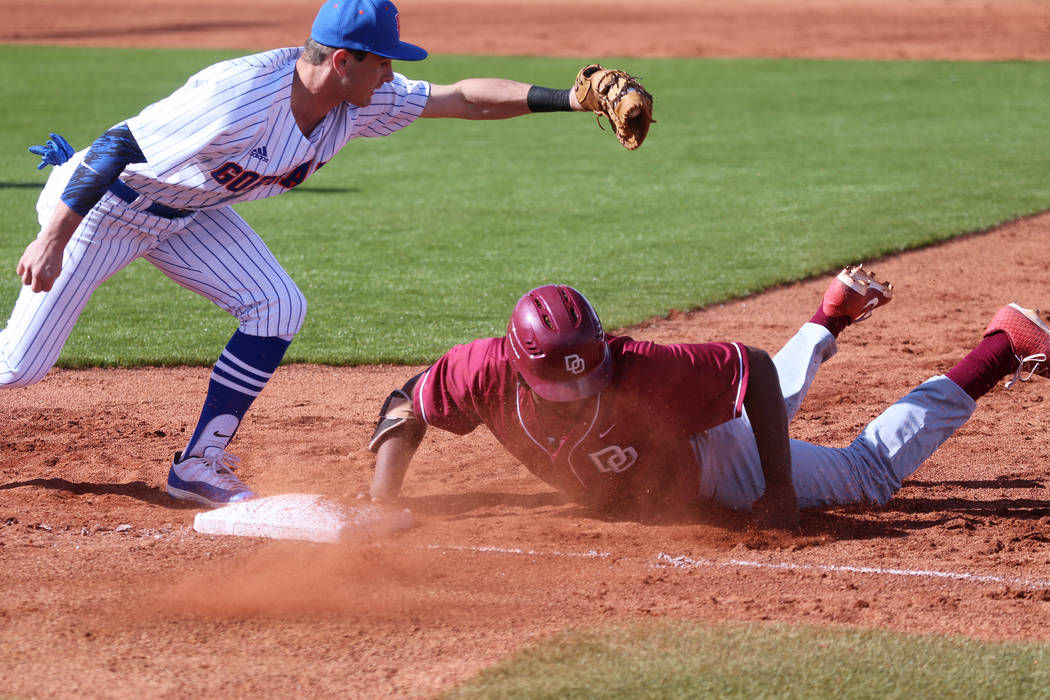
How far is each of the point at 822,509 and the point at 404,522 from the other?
5.03 ft

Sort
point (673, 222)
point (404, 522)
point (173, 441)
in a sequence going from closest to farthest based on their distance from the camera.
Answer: point (404, 522), point (173, 441), point (673, 222)

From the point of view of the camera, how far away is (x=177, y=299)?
841 centimetres

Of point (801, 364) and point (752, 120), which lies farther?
point (752, 120)

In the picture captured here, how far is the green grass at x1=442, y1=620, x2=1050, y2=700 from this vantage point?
297cm

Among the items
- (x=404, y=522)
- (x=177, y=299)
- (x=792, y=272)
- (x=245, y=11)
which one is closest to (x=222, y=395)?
(x=404, y=522)

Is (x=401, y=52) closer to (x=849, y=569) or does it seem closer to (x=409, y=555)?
(x=409, y=555)

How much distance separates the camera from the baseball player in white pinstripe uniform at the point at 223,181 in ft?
13.1

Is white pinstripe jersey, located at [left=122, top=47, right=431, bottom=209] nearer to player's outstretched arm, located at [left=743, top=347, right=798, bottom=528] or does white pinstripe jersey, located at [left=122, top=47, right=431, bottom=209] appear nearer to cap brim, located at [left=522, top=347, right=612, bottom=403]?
cap brim, located at [left=522, top=347, right=612, bottom=403]

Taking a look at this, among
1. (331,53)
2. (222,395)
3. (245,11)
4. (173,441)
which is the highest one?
(245,11)

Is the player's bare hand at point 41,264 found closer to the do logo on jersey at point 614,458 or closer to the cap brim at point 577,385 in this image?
the cap brim at point 577,385

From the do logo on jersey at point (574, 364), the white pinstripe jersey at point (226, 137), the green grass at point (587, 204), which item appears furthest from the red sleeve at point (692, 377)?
the green grass at point (587, 204)

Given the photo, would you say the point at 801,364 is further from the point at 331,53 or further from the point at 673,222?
the point at 673,222

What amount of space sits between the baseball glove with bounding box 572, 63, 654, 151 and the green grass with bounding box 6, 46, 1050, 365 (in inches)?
106

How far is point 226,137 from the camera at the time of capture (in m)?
3.97
